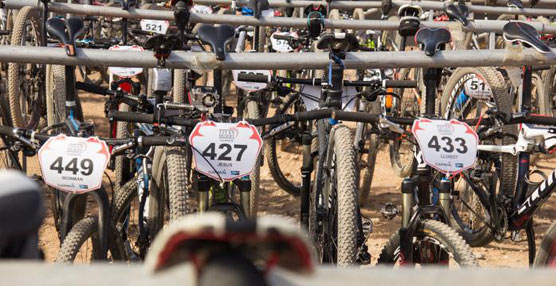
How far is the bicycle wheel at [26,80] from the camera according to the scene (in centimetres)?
598

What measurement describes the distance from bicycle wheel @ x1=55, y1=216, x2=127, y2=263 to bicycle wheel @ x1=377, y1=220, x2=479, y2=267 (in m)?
1.23

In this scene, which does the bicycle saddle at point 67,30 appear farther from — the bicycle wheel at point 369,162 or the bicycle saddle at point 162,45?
the bicycle wheel at point 369,162

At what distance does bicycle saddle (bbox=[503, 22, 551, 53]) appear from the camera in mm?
3618

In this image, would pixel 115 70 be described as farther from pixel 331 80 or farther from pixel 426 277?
pixel 426 277

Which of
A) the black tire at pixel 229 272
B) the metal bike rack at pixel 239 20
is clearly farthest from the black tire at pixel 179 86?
the black tire at pixel 229 272

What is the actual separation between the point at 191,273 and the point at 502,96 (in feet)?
12.9

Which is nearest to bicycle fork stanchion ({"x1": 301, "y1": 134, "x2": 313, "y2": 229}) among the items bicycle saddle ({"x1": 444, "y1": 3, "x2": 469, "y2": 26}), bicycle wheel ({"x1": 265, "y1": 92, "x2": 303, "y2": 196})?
bicycle wheel ({"x1": 265, "y1": 92, "x2": 303, "y2": 196})

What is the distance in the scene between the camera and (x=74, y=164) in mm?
3176

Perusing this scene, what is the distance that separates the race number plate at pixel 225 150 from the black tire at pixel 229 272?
2.22 m

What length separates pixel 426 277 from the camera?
3.50 feet

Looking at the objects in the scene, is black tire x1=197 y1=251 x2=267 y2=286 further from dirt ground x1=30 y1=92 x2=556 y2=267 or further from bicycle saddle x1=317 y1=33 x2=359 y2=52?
dirt ground x1=30 y1=92 x2=556 y2=267

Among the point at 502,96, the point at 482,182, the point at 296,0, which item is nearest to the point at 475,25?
the point at 502,96

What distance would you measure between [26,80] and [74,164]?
4017 millimetres

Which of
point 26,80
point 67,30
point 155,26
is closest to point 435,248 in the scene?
point 67,30
